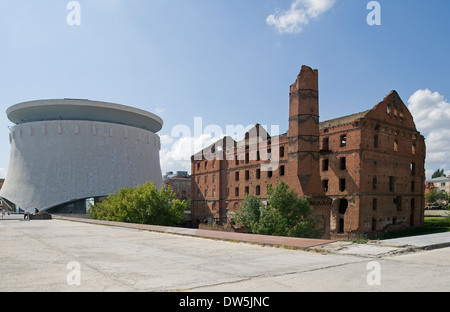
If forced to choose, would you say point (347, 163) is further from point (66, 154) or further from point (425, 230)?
point (66, 154)

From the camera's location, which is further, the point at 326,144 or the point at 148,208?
the point at 326,144

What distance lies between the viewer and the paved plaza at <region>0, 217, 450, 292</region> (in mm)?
5312

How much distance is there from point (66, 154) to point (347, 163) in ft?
163

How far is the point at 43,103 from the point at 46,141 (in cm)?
696

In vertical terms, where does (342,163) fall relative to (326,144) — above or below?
below

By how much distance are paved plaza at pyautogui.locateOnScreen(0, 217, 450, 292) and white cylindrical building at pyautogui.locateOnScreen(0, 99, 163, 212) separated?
181 ft

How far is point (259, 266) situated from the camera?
7.00 m

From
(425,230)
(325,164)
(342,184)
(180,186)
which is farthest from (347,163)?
(180,186)

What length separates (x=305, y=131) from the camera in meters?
30.0

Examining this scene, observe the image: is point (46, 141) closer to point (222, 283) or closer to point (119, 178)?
point (119, 178)

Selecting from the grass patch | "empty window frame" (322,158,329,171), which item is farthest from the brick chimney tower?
the grass patch

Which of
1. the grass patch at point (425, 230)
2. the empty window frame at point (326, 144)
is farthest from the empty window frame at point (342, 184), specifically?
the grass patch at point (425, 230)

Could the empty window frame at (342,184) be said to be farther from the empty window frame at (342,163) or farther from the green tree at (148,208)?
the green tree at (148,208)
